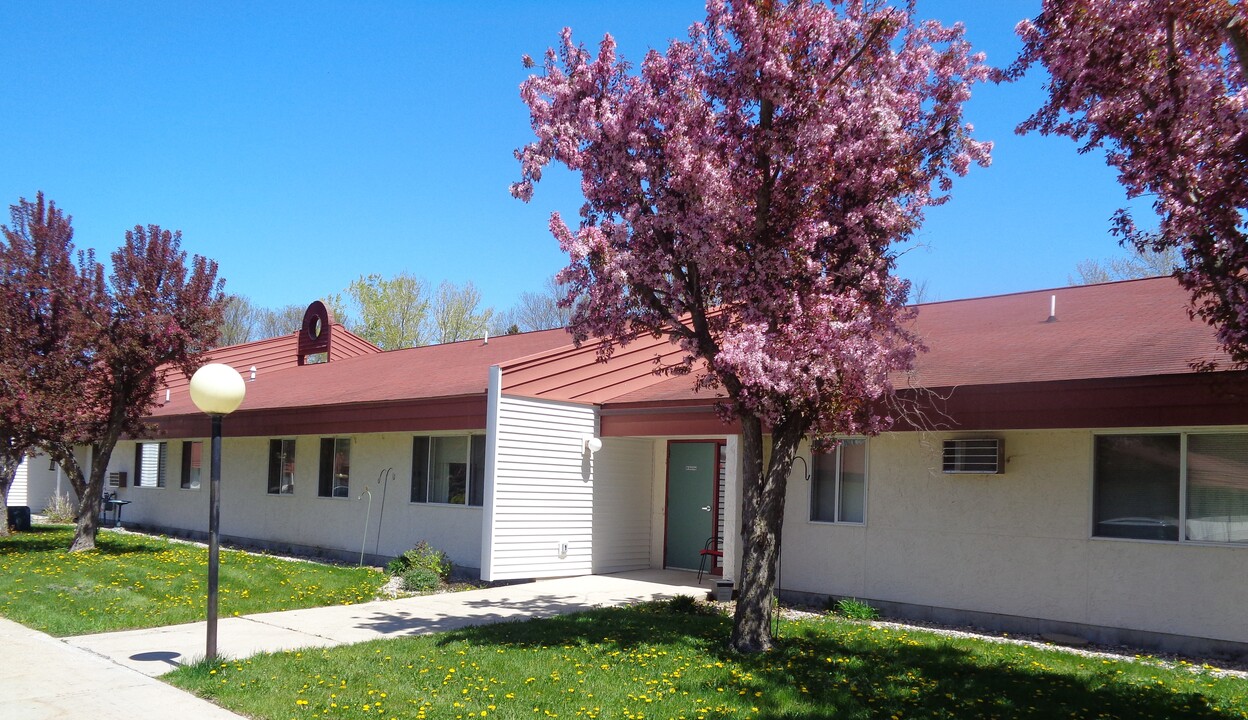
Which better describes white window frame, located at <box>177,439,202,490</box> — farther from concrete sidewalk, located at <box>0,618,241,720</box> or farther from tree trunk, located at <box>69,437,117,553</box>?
concrete sidewalk, located at <box>0,618,241,720</box>

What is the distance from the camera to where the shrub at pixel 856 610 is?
35.9 ft

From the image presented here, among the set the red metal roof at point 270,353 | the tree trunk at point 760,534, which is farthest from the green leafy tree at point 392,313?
the tree trunk at point 760,534

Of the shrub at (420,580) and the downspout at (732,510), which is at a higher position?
the downspout at (732,510)

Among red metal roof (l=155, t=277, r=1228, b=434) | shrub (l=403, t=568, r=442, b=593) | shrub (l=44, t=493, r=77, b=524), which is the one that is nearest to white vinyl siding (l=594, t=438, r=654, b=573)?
red metal roof (l=155, t=277, r=1228, b=434)

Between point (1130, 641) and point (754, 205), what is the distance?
564cm

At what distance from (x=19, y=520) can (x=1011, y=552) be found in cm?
2051

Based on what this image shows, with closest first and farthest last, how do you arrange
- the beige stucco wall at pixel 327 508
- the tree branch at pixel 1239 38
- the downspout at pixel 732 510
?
the tree branch at pixel 1239 38
the downspout at pixel 732 510
the beige stucco wall at pixel 327 508

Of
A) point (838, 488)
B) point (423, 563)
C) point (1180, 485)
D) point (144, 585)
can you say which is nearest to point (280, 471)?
point (144, 585)

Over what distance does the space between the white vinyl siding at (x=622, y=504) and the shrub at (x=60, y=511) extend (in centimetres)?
1742

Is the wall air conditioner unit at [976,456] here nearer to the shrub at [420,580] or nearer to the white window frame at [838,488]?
the white window frame at [838,488]

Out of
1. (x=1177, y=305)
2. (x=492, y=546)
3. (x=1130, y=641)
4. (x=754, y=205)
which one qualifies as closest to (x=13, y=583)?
(x=492, y=546)

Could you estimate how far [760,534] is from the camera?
28.5 ft

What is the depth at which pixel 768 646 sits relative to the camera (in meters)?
8.62

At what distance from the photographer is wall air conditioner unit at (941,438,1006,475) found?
33.8 ft
